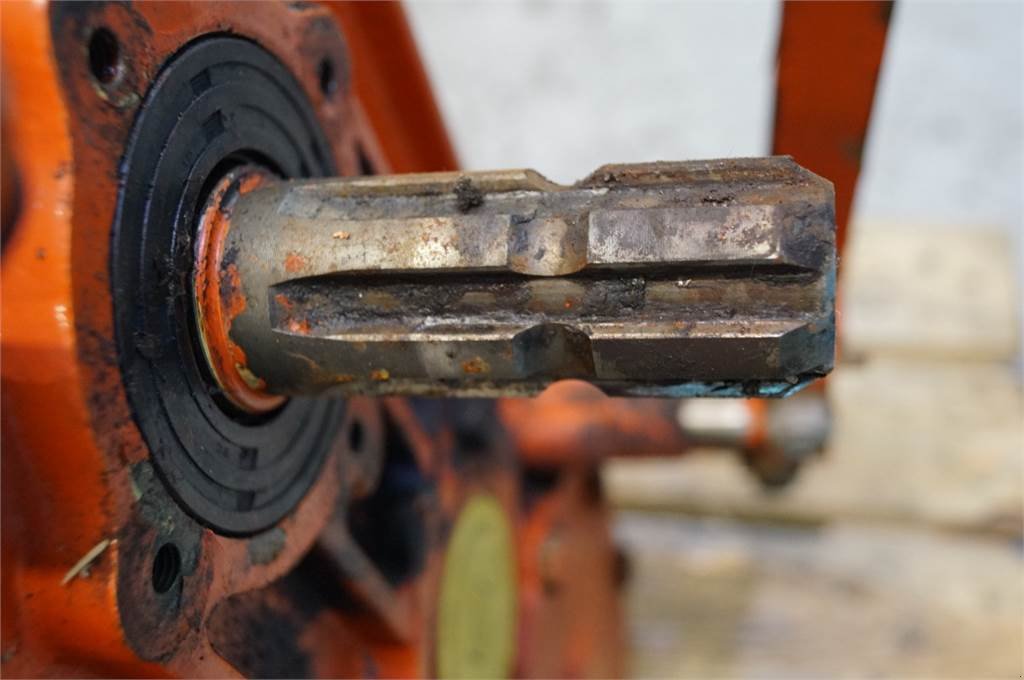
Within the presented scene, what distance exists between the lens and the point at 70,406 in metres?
0.39

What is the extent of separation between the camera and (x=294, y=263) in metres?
0.48

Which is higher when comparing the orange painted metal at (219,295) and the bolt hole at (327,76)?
the bolt hole at (327,76)

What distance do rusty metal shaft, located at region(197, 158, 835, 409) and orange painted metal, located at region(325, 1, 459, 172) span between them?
1.34ft

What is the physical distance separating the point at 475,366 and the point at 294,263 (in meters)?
0.11

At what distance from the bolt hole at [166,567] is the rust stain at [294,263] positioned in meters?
0.15

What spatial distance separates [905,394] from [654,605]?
52 cm

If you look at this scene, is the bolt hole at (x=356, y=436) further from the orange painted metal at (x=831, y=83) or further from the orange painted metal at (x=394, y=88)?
the orange painted metal at (x=831, y=83)

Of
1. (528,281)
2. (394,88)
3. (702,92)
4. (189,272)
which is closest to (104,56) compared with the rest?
(189,272)

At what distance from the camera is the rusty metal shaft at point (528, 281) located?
42cm

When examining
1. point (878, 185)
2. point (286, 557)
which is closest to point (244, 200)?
point (286, 557)

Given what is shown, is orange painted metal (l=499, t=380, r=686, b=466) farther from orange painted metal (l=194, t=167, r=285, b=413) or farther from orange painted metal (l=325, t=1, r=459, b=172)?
orange painted metal (l=194, t=167, r=285, b=413)

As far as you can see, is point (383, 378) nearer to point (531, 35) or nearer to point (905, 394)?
point (905, 394)

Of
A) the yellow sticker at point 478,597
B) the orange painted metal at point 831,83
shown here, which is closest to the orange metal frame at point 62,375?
the yellow sticker at point 478,597

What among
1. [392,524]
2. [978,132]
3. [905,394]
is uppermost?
[978,132]
